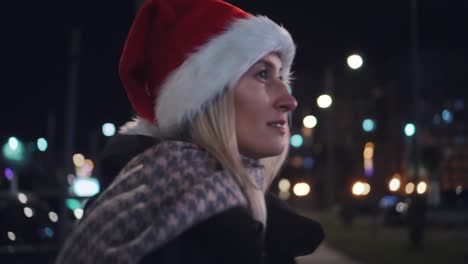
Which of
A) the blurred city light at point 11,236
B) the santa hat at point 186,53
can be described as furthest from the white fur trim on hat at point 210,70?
the blurred city light at point 11,236

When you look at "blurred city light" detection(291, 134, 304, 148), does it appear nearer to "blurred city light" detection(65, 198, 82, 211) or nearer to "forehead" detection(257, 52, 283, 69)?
"blurred city light" detection(65, 198, 82, 211)

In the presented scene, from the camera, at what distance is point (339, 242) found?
28141mm

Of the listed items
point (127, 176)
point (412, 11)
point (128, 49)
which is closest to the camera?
point (127, 176)

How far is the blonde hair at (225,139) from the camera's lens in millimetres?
2057

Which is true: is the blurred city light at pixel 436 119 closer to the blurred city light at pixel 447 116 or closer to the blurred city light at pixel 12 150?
the blurred city light at pixel 447 116

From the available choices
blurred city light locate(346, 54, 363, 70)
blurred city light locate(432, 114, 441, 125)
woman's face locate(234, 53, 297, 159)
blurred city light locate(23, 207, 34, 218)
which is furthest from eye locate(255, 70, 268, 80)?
blurred city light locate(432, 114, 441, 125)

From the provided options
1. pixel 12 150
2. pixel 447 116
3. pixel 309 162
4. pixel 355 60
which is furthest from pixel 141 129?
pixel 309 162

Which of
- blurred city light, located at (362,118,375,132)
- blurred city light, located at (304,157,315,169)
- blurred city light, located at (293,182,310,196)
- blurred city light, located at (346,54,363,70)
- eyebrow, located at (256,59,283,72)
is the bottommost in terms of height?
blurred city light, located at (293,182,310,196)

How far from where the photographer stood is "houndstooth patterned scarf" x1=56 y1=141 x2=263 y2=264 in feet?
6.23

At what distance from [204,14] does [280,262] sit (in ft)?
2.36

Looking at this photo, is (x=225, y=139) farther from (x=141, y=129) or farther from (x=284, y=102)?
(x=141, y=129)

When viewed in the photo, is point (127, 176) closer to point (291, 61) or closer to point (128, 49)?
point (128, 49)

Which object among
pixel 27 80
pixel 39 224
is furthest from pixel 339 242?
pixel 27 80

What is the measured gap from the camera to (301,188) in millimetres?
84438
